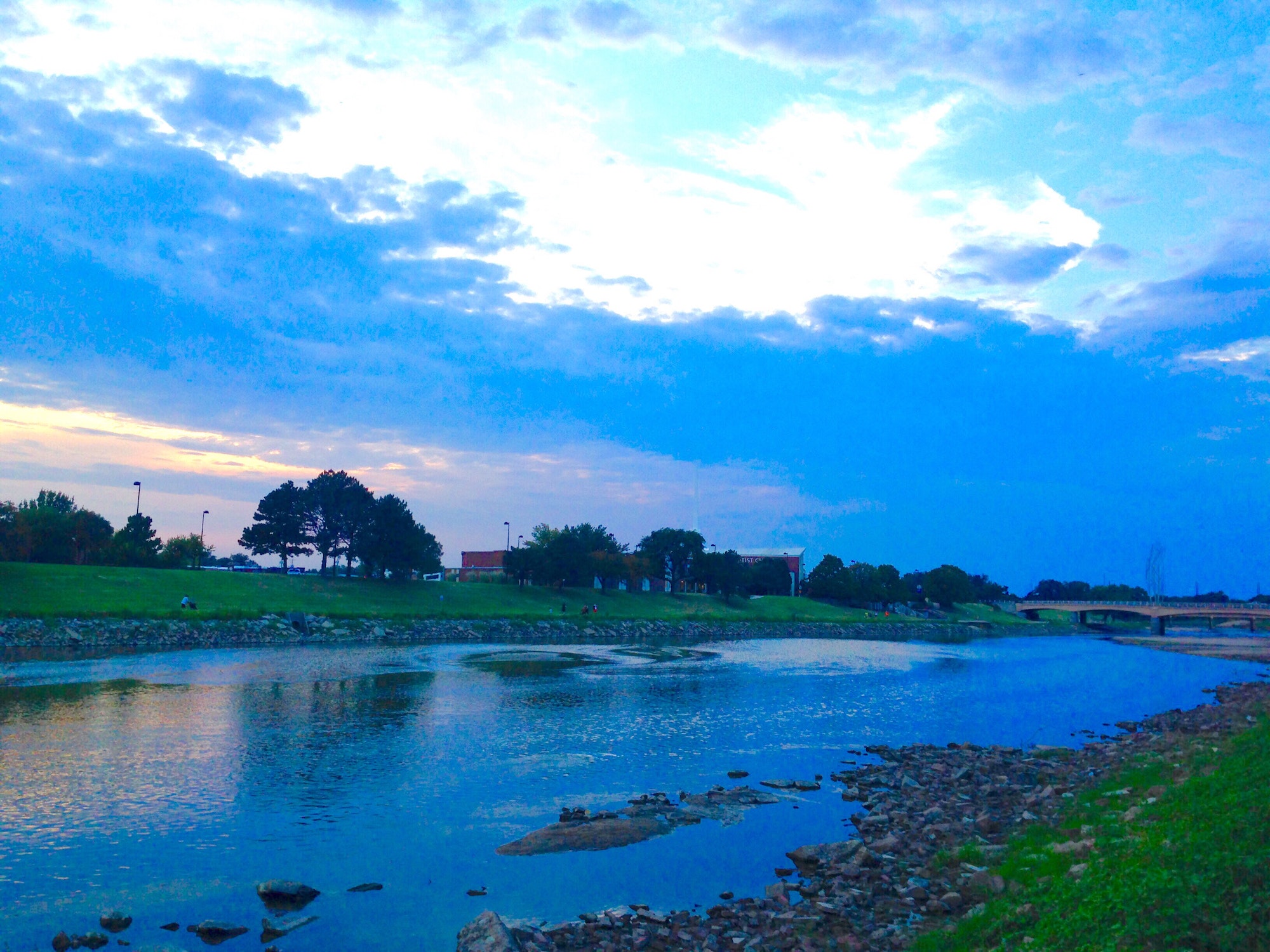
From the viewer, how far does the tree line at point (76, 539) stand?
83.4 m

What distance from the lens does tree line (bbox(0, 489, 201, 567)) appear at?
83.4 meters

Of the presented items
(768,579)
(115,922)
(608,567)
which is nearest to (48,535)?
(608,567)

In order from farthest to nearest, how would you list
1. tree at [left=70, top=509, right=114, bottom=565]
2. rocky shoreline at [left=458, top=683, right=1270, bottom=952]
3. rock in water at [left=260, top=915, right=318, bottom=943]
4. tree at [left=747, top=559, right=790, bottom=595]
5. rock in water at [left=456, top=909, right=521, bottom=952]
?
tree at [left=747, top=559, right=790, bottom=595] < tree at [left=70, top=509, right=114, bottom=565] < rock in water at [left=260, top=915, right=318, bottom=943] < rocky shoreline at [left=458, top=683, right=1270, bottom=952] < rock in water at [left=456, top=909, right=521, bottom=952]

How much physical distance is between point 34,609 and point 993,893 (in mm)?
72410

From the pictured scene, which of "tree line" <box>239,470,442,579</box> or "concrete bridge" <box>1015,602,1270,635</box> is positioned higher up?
"tree line" <box>239,470,442,579</box>

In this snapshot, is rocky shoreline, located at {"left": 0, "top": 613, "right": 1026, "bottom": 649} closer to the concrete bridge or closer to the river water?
the river water

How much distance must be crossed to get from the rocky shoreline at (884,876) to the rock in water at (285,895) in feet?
12.9

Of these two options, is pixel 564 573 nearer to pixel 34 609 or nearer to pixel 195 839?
pixel 34 609

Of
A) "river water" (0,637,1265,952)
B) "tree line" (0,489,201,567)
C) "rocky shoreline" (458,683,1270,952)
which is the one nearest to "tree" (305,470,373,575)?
"tree line" (0,489,201,567)

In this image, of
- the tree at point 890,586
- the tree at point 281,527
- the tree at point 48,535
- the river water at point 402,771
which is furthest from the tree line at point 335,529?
the tree at point 890,586

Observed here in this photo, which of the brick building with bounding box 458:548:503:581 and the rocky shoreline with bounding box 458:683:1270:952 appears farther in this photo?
the brick building with bounding box 458:548:503:581

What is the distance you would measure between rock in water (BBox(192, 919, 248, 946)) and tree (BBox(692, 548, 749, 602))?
449 ft

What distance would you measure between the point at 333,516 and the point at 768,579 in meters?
103

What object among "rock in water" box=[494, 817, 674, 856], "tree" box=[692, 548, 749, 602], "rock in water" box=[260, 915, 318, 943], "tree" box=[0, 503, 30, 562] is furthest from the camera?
"tree" box=[692, 548, 749, 602]
